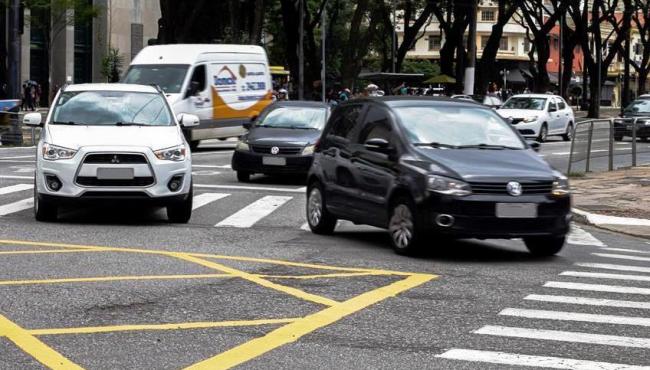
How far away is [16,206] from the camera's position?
53.8 ft

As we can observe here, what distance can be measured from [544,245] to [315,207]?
2.92m

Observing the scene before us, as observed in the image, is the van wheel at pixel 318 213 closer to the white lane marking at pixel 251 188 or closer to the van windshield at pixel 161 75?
the white lane marking at pixel 251 188

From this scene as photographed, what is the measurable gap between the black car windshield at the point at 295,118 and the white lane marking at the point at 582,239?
726 centimetres

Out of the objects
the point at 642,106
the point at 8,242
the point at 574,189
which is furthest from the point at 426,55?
the point at 8,242

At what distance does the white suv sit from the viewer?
14.1 metres

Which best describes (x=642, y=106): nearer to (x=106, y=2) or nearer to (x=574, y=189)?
(x=574, y=189)

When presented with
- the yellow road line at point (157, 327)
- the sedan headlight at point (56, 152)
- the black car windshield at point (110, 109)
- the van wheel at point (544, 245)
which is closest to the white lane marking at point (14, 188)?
the black car windshield at point (110, 109)

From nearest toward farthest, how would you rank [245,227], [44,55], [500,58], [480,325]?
[480,325] → [245,227] → [44,55] → [500,58]

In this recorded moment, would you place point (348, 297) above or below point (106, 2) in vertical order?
below

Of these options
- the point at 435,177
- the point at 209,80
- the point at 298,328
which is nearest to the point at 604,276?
the point at 435,177

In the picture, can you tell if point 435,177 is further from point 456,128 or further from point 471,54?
point 471,54

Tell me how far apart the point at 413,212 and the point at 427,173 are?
389mm

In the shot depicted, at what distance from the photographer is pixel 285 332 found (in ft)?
26.1

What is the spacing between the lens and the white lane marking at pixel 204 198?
17461 mm
